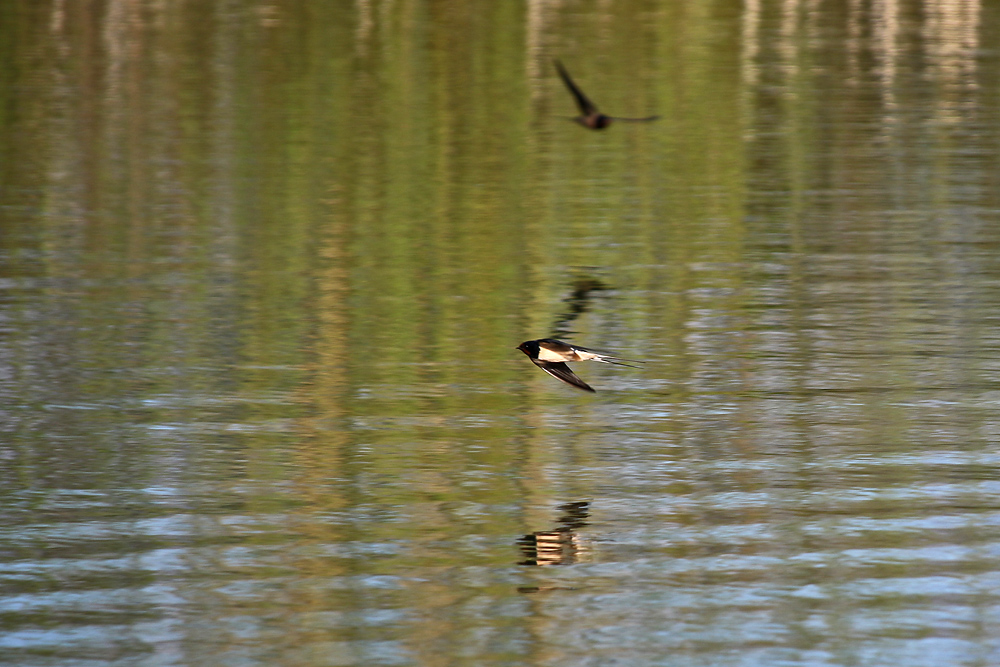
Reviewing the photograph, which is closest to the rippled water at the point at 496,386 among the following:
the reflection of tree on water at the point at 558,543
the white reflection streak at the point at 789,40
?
the reflection of tree on water at the point at 558,543

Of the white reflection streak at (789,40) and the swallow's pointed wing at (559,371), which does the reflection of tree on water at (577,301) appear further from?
the white reflection streak at (789,40)

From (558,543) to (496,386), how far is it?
330 centimetres

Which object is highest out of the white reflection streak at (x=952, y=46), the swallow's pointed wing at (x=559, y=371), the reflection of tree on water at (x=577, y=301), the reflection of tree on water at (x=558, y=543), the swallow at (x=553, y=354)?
the white reflection streak at (x=952, y=46)

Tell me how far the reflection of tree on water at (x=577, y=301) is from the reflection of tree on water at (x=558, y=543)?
418cm

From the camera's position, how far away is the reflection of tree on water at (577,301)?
1322 cm

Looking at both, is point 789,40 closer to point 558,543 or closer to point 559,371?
point 559,371

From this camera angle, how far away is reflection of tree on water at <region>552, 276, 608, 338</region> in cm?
1322

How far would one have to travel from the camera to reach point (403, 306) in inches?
562

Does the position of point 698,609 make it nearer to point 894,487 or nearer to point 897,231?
point 894,487

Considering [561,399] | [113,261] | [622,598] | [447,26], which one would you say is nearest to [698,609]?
[622,598]

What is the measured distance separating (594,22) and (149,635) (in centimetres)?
3608

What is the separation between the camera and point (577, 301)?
14.2 metres

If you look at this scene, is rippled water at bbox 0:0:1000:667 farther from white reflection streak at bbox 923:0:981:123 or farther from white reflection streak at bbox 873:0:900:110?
white reflection streak at bbox 873:0:900:110

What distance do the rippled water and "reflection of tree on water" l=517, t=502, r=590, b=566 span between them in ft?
0.08
